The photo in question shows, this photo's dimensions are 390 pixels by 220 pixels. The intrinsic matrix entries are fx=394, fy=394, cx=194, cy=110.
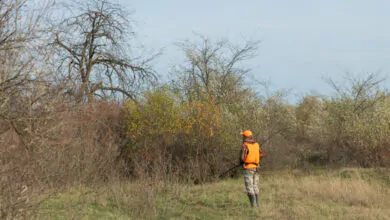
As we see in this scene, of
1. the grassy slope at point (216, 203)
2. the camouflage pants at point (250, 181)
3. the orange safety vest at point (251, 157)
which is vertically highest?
the orange safety vest at point (251, 157)

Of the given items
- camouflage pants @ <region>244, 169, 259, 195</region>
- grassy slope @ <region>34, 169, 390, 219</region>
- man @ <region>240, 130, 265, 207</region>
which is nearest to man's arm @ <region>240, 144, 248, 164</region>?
man @ <region>240, 130, 265, 207</region>

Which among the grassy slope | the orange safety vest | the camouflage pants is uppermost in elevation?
the orange safety vest

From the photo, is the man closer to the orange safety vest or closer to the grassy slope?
the orange safety vest

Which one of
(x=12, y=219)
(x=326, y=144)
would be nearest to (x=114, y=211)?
(x=12, y=219)

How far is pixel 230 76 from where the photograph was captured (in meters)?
26.2

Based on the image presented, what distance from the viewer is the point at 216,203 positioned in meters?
11.2

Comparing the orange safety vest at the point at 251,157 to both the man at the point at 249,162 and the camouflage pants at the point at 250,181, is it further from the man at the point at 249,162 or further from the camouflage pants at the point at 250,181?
the camouflage pants at the point at 250,181

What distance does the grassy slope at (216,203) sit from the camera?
9367 mm

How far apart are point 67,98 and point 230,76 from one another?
19045 millimetres

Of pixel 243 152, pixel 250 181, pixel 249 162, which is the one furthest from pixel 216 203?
pixel 243 152

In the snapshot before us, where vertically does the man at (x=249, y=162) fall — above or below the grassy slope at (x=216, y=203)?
above

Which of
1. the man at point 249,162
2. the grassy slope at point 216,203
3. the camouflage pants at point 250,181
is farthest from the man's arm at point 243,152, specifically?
the grassy slope at point 216,203

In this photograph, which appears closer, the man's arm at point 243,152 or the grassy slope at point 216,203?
the grassy slope at point 216,203

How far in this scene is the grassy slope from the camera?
937cm
